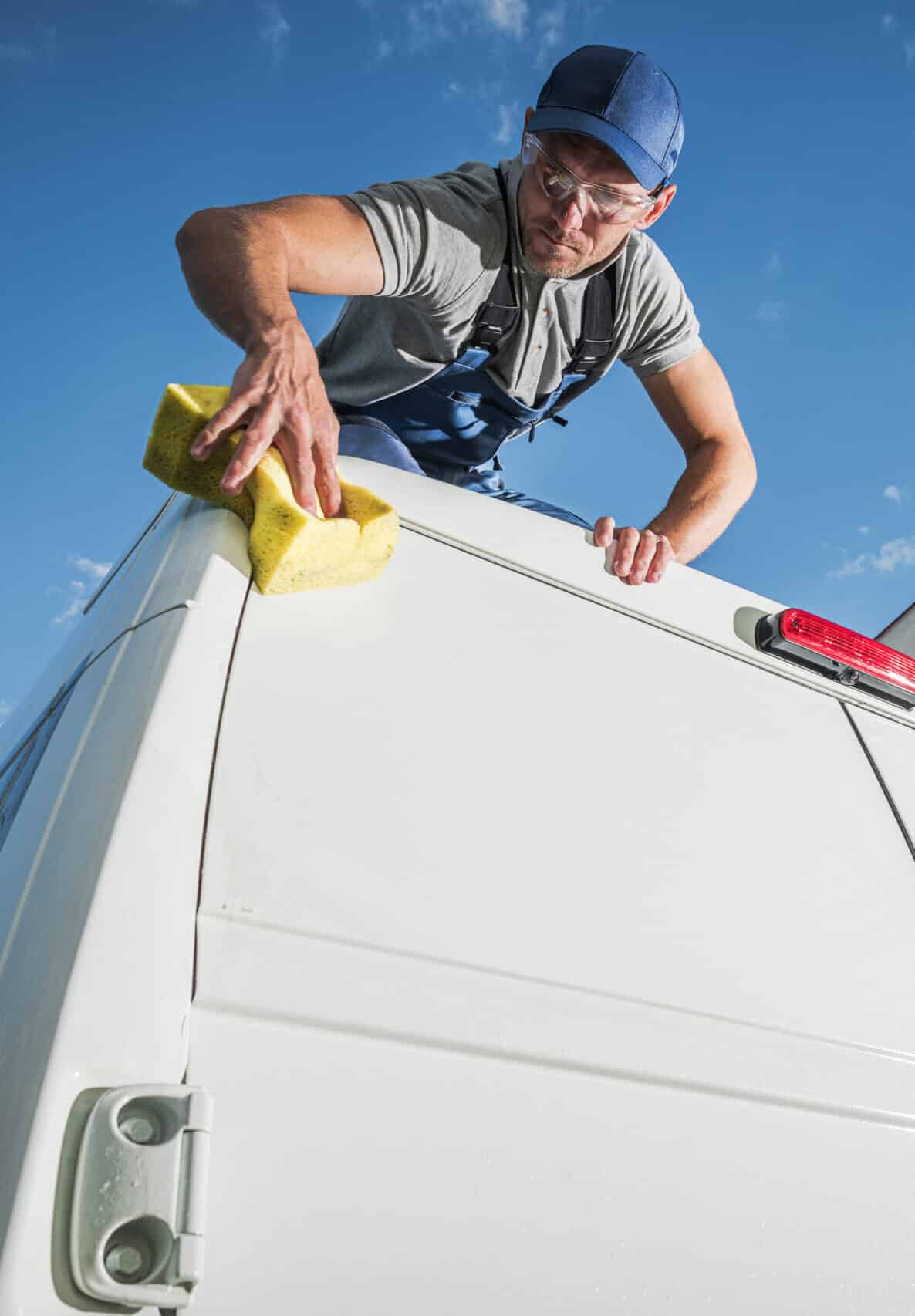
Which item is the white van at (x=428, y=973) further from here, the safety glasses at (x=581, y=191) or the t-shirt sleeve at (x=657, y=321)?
the t-shirt sleeve at (x=657, y=321)

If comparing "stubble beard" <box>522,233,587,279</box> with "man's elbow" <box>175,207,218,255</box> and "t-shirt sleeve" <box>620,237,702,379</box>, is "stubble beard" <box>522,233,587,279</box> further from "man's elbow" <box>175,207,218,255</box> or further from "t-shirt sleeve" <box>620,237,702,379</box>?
"man's elbow" <box>175,207,218,255</box>

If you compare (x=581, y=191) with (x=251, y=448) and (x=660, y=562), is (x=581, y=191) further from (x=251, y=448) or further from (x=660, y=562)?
(x=251, y=448)

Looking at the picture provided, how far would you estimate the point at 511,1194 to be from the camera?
79cm

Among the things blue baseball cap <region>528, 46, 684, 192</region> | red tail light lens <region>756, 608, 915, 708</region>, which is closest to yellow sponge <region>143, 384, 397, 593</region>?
red tail light lens <region>756, 608, 915, 708</region>

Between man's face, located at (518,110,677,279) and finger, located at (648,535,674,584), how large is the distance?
3.74ft

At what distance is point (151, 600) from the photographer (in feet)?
3.55

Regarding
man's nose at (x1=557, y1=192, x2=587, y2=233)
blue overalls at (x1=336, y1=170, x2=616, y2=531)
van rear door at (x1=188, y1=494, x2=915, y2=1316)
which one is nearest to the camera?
van rear door at (x1=188, y1=494, x2=915, y2=1316)

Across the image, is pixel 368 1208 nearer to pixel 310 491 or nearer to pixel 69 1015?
pixel 69 1015

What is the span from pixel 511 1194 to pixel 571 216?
2.15m

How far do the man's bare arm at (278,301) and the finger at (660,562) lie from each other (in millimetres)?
545

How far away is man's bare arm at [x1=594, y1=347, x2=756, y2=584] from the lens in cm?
275

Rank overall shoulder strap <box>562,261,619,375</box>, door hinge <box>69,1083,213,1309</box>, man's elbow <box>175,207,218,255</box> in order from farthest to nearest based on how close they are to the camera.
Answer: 1. overall shoulder strap <box>562,261,619,375</box>
2. man's elbow <box>175,207,218,255</box>
3. door hinge <box>69,1083,213,1309</box>

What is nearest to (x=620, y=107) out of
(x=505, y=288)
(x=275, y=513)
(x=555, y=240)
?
(x=555, y=240)

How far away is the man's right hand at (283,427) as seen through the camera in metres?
1.22
